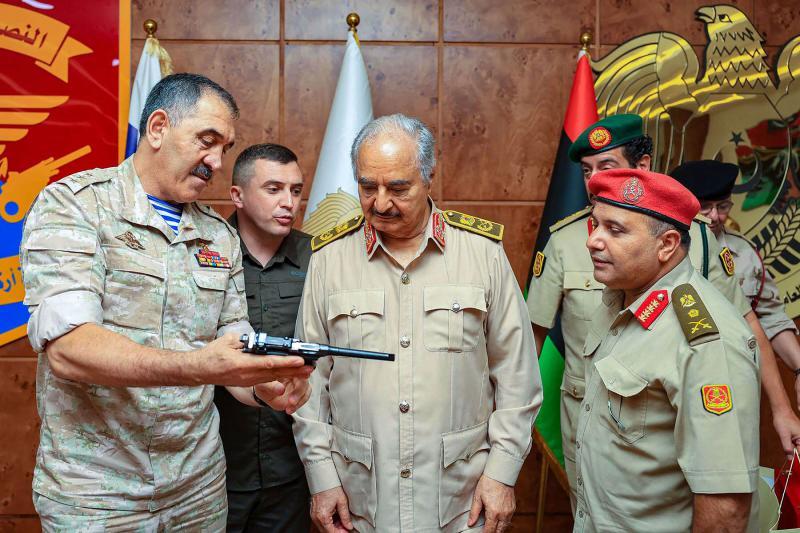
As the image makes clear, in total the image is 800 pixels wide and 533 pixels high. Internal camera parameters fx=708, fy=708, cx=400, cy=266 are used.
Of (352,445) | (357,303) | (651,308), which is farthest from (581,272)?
(352,445)

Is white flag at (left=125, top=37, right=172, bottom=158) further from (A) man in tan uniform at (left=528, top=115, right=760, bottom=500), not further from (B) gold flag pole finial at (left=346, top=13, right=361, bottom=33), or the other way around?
(A) man in tan uniform at (left=528, top=115, right=760, bottom=500)

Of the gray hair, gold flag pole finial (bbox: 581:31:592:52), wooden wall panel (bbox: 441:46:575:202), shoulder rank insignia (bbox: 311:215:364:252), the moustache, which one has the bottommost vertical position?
shoulder rank insignia (bbox: 311:215:364:252)

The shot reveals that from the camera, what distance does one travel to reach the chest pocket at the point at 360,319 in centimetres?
198

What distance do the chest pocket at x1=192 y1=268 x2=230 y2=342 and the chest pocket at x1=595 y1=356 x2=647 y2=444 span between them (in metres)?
1.05

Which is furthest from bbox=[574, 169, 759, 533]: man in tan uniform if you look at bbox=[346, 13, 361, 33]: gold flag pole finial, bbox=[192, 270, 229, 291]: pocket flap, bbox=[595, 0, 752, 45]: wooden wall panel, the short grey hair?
bbox=[595, 0, 752, 45]: wooden wall panel

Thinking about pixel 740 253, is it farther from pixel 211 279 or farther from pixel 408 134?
pixel 211 279

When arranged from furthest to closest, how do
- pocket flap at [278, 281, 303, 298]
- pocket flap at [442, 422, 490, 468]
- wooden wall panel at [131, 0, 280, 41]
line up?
wooden wall panel at [131, 0, 280, 41], pocket flap at [278, 281, 303, 298], pocket flap at [442, 422, 490, 468]

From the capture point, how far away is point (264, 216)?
2.67 meters

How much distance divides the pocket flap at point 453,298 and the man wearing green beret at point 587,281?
702 millimetres

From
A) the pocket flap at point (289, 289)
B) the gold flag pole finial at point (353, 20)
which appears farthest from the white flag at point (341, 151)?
the pocket flap at point (289, 289)

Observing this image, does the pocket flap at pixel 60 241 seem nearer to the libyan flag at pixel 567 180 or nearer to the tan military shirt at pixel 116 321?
the tan military shirt at pixel 116 321

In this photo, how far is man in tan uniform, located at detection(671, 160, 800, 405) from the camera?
9.49 feet

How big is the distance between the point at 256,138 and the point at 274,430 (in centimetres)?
180

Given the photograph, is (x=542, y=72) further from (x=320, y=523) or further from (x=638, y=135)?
(x=320, y=523)
